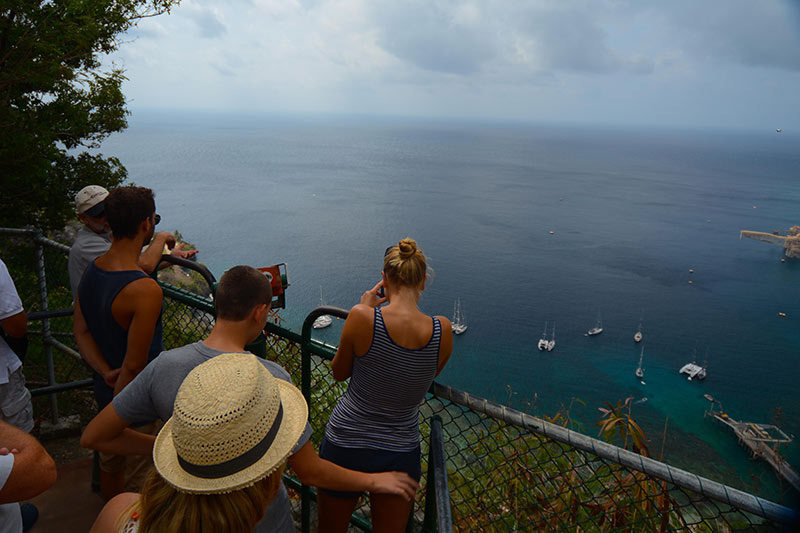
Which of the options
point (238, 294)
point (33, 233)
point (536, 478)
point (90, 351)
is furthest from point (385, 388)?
point (33, 233)

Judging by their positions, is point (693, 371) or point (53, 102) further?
point (693, 371)

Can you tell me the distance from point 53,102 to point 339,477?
10060mm

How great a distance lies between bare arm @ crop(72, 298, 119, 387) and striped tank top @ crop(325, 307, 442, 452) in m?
1.08

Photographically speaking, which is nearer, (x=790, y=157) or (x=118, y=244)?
(x=118, y=244)

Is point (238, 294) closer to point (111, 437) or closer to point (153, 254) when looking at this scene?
point (111, 437)

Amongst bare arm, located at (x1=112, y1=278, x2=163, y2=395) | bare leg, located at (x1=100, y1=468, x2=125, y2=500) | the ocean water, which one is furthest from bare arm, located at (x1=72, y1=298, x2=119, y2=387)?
the ocean water

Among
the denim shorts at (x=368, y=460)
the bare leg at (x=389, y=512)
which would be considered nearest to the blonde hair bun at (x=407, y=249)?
the denim shorts at (x=368, y=460)

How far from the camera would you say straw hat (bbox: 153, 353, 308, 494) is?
1.18m

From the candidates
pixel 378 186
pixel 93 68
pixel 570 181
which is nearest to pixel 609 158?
pixel 570 181

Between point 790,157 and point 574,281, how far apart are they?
150357 millimetres

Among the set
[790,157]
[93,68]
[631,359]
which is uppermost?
[93,68]

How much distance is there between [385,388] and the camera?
2070 mm

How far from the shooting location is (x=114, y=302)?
2.22 metres

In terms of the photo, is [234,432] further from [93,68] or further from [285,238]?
[285,238]
